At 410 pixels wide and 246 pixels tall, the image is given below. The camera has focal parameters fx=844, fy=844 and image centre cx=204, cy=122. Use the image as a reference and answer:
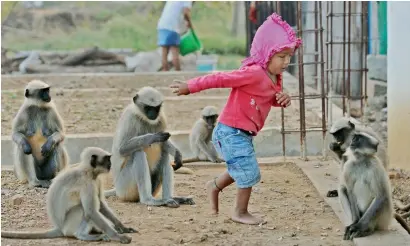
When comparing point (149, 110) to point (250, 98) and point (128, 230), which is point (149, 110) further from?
point (128, 230)

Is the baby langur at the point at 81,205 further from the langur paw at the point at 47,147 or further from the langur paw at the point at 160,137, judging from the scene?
the langur paw at the point at 47,147

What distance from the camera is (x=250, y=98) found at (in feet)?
19.3

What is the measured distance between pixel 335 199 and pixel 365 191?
1.21m

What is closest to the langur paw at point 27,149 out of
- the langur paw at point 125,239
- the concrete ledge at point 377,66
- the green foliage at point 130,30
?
the langur paw at point 125,239

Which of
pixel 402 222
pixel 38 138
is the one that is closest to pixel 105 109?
pixel 38 138

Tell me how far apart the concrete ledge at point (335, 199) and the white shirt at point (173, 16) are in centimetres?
863

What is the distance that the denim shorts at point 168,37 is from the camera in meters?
16.7

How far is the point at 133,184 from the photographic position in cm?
684

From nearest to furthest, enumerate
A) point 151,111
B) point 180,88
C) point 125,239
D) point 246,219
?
1. point 125,239
2. point 180,88
3. point 246,219
4. point 151,111

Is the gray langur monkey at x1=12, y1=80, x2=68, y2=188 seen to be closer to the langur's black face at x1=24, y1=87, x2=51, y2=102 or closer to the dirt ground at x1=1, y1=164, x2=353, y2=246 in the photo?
the langur's black face at x1=24, y1=87, x2=51, y2=102

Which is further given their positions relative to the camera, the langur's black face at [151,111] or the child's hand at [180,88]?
the langur's black face at [151,111]

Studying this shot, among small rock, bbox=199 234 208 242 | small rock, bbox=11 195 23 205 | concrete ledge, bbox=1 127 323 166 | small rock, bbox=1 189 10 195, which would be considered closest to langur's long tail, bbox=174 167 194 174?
concrete ledge, bbox=1 127 323 166

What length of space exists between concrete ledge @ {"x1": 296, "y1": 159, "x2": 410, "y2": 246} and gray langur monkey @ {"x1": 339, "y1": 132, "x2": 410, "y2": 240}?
3.4 inches

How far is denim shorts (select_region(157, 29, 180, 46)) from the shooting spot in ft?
54.9
